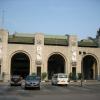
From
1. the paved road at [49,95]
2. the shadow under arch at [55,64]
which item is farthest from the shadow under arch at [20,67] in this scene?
the paved road at [49,95]

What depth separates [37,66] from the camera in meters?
67.7

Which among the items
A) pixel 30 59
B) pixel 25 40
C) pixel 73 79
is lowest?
pixel 73 79

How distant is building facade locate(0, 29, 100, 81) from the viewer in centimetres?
6681

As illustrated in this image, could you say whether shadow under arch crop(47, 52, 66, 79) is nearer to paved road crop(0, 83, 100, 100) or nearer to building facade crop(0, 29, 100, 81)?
building facade crop(0, 29, 100, 81)

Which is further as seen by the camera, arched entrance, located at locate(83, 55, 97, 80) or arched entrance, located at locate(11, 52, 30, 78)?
arched entrance, located at locate(83, 55, 97, 80)

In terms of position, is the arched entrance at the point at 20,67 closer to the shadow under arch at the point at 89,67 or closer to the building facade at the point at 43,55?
the building facade at the point at 43,55

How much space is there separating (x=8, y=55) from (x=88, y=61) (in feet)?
78.1

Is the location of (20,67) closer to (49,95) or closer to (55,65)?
(55,65)

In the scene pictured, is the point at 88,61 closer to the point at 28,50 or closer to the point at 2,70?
the point at 28,50

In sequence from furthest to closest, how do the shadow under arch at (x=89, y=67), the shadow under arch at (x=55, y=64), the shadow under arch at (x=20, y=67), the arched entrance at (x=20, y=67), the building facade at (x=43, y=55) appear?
the arched entrance at (x=20, y=67), the shadow under arch at (x=20, y=67), the shadow under arch at (x=55, y=64), the shadow under arch at (x=89, y=67), the building facade at (x=43, y=55)

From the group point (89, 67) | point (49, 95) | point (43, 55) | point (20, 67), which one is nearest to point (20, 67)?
point (20, 67)

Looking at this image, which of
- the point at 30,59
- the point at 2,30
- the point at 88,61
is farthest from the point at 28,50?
the point at 88,61

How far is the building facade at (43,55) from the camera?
6681cm

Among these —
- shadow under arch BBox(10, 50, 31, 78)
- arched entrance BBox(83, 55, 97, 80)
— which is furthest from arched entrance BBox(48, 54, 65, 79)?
arched entrance BBox(83, 55, 97, 80)
